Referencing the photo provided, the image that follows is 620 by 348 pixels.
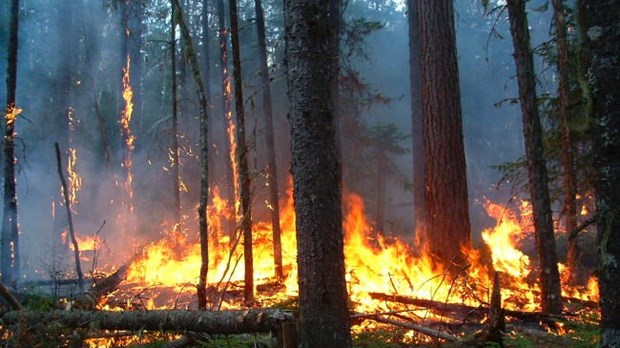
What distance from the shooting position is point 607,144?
10.3 ft

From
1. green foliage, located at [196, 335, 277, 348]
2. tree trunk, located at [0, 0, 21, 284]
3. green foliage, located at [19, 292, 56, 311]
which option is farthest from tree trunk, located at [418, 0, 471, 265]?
tree trunk, located at [0, 0, 21, 284]

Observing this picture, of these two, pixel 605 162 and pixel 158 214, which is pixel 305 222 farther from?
pixel 158 214

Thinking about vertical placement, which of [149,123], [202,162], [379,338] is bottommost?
[379,338]

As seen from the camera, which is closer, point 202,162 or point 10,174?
point 202,162

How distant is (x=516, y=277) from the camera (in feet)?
30.5

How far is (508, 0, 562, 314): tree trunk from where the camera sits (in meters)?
6.26

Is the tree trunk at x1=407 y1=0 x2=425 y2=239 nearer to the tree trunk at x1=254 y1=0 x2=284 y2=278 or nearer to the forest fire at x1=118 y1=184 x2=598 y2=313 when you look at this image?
the forest fire at x1=118 y1=184 x2=598 y2=313

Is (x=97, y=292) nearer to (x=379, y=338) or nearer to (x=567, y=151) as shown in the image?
(x=379, y=338)

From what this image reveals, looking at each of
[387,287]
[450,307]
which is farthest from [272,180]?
[450,307]

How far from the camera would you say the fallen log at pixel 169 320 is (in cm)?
418

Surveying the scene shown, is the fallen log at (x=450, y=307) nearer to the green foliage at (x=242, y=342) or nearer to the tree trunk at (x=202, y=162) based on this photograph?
the green foliage at (x=242, y=342)

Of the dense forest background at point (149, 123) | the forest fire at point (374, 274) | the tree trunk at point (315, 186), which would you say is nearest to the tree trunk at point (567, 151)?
the forest fire at point (374, 274)

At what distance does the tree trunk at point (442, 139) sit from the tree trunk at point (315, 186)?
506cm

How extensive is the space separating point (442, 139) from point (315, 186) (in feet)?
17.8
